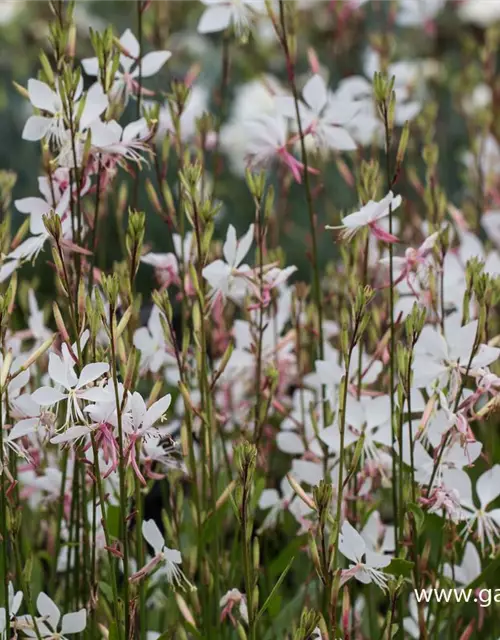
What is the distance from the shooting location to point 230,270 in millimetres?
1108

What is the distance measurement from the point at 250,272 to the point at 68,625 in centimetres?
43

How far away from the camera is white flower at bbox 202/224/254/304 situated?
1.09 metres

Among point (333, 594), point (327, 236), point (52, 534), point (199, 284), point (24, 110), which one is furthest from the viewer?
point (24, 110)

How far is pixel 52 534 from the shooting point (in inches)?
51.7

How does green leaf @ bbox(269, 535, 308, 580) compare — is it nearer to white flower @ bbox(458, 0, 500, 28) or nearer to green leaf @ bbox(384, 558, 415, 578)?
green leaf @ bbox(384, 558, 415, 578)

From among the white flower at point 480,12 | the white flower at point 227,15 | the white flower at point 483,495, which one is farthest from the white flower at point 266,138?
the white flower at point 480,12

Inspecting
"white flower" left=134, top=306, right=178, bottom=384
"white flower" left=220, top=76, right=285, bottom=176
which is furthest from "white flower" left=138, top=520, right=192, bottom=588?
"white flower" left=220, top=76, right=285, bottom=176

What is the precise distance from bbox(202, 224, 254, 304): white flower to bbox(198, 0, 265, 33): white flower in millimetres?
311

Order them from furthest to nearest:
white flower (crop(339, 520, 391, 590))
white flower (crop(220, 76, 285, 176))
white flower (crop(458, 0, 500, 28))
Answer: white flower (crop(458, 0, 500, 28)) < white flower (crop(220, 76, 285, 176)) < white flower (crop(339, 520, 391, 590))

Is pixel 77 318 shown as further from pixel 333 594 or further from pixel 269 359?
pixel 269 359

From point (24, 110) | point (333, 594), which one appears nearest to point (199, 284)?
point (333, 594)

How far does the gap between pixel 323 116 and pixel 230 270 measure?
1.01 feet

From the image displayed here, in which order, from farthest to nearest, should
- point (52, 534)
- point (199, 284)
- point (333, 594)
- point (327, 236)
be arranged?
point (327, 236), point (52, 534), point (199, 284), point (333, 594)

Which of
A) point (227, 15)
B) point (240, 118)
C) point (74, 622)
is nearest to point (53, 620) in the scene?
point (74, 622)
